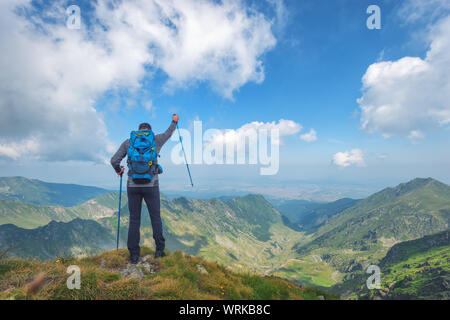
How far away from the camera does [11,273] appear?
691cm

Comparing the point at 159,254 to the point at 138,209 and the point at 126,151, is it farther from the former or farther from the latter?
the point at 126,151

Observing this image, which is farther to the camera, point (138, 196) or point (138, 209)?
point (138, 209)

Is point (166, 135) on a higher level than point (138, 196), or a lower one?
higher

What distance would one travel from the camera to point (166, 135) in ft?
32.5

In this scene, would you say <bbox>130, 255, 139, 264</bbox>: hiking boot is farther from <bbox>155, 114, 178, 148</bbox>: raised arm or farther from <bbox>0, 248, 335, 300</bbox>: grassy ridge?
<bbox>155, 114, 178, 148</bbox>: raised arm

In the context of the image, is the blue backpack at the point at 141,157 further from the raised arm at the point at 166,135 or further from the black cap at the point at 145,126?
the black cap at the point at 145,126

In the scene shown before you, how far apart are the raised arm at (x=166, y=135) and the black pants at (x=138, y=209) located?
204cm

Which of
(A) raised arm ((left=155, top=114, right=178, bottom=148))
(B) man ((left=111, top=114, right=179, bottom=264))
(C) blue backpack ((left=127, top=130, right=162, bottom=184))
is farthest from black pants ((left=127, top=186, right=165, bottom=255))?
(A) raised arm ((left=155, top=114, right=178, bottom=148))

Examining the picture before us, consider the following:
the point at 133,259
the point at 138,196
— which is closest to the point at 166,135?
the point at 138,196

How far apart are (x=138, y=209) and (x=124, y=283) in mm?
3345

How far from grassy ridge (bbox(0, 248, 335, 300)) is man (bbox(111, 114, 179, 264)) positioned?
3.48ft

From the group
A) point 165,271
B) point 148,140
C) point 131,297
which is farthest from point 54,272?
point 148,140

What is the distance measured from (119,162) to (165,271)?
16.7 feet
